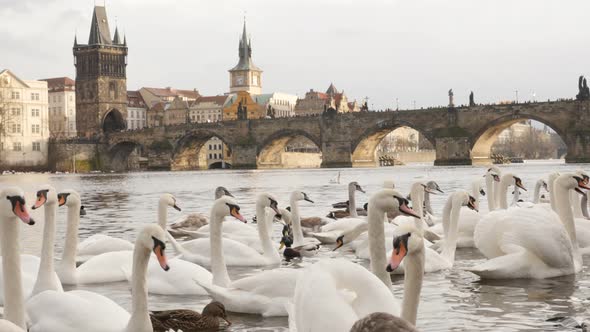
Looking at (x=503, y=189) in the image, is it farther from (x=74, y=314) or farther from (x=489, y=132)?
(x=489, y=132)

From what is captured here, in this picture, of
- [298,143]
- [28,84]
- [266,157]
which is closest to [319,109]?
[298,143]

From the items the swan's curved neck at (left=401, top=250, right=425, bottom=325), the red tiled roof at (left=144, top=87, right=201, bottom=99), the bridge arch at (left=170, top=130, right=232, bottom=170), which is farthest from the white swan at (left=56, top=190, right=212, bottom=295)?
the red tiled roof at (left=144, top=87, right=201, bottom=99)

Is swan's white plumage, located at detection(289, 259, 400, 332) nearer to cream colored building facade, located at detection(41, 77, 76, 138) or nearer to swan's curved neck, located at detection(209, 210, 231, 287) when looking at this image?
swan's curved neck, located at detection(209, 210, 231, 287)

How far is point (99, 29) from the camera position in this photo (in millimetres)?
132000

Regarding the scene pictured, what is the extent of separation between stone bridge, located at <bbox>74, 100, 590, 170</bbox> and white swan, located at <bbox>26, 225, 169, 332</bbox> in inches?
2946

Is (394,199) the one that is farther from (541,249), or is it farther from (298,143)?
(298,143)

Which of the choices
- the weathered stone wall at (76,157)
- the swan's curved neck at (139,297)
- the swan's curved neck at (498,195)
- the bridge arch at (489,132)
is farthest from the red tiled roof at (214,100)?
the swan's curved neck at (139,297)

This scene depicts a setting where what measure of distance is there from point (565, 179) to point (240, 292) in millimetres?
4166

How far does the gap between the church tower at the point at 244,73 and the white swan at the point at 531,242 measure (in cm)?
16167

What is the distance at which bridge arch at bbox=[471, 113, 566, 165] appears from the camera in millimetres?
79438

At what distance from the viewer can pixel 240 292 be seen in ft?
25.9

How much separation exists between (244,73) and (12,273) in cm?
16759

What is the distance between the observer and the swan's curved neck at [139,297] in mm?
5809

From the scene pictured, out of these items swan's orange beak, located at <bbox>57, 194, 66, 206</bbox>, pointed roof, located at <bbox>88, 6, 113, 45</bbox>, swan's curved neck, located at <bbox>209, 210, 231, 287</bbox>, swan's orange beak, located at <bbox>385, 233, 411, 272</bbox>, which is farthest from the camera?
pointed roof, located at <bbox>88, 6, 113, 45</bbox>
